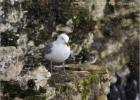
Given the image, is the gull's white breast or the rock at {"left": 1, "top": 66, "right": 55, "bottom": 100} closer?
the rock at {"left": 1, "top": 66, "right": 55, "bottom": 100}

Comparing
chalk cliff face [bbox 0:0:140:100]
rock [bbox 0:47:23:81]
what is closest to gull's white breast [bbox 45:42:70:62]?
chalk cliff face [bbox 0:0:140:100]

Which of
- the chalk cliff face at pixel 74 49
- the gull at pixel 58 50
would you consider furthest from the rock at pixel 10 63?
the gull at pixel 58 50

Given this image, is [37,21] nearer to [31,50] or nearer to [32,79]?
[31,50]

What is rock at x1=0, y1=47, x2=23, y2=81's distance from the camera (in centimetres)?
446

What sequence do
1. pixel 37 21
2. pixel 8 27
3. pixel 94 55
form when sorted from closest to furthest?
pixel 8 27 < pixel 37 21 < pixel 94 55

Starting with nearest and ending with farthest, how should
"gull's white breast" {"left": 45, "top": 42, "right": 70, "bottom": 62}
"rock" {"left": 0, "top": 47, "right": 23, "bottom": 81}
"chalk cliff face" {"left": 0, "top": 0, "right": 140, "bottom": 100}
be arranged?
"rock" {"left": 0, "top": 47, "right": 23, "bottom": 81} < "chalk cliff face" {"left": 0, "top": 0, "right": 140, "bottom": 100} < "gull's white breast" {"left": 45, "top": 42, "right": 70, "bottom": 62}

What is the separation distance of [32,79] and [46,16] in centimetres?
311

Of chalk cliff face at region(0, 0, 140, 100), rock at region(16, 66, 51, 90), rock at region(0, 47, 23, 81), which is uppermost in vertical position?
rock at region(0, 47, 23, 81)

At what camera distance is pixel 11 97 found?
4.32m

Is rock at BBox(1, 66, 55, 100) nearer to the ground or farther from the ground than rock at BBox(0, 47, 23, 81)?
nearer to the ground

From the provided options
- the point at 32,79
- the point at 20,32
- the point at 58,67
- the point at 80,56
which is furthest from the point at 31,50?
the point at 32,79

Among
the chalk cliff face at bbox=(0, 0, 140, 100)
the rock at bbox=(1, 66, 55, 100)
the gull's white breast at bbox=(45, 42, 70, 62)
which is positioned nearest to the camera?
the rock at bbox=(1, 66, 55, 100)

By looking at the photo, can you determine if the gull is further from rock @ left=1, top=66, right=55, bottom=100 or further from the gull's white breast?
rock @ left=1, top=66, right=55, bottom=100

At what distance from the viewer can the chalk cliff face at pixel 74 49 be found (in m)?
4.59
